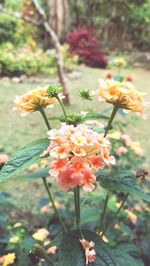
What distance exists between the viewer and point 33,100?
1.14 m

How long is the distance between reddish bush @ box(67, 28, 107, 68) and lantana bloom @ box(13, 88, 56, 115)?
6883mm

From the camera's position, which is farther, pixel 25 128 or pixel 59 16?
pixel 59 16

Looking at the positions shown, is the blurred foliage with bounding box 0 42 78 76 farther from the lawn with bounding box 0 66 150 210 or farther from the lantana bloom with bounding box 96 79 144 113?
the lantana bloom with bounding box 96 79 144 113

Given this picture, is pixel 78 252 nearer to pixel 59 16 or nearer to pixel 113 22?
pixel 59 16

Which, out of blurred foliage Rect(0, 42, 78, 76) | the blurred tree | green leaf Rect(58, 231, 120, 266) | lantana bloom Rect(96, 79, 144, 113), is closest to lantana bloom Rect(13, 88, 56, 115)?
lantana bloom Rect(96, 79, 144, 113)

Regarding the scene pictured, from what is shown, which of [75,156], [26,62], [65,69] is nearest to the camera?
[75,156]

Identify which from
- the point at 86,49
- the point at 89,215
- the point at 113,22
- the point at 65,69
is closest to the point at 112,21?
the point at 113,22

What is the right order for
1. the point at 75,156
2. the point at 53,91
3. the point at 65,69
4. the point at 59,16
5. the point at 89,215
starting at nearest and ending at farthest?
the point at 75,156 < the point at 53,91 < the point at 89,215 < the point at 65,69 < the point at 59,16

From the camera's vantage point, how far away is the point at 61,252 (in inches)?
39.5

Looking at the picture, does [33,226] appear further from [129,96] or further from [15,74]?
[15,74]

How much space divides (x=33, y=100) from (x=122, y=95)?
0.21m

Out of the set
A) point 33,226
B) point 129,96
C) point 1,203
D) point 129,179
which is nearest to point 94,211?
point 1,203

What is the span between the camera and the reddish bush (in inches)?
314

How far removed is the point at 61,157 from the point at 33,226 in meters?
1.96
